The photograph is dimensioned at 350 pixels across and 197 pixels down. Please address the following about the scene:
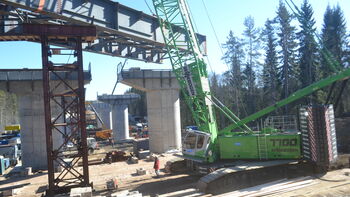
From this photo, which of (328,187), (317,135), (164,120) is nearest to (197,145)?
(317,135)

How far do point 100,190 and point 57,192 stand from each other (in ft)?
7.23

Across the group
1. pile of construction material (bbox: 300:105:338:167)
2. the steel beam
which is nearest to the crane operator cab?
pile of construction material (bbox: 300:105:338:167)

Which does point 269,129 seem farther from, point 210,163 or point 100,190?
point 100,190

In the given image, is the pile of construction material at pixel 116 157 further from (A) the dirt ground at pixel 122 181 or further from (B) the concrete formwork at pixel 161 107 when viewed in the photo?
(B) the concrete formwork at pixel 161 107

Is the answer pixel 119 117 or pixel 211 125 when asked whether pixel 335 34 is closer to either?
pixel 211 125

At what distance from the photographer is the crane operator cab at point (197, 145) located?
47.3 ft

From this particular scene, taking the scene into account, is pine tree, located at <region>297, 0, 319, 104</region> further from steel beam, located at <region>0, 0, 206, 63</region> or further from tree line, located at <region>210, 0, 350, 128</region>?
steel beam, located at <region>0, 0, 206, 63</region>

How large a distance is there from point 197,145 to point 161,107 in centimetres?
1146

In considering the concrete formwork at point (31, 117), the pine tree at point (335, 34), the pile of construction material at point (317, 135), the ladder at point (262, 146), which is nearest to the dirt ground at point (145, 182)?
the pile of construction material at point (317, 135)

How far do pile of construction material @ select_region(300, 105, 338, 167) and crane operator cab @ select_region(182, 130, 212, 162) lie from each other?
4.85m

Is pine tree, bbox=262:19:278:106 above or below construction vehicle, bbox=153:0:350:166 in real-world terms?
above

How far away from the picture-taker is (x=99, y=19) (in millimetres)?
16109

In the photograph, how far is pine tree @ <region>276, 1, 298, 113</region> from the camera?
3522cm

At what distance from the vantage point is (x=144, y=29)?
19438 mm
